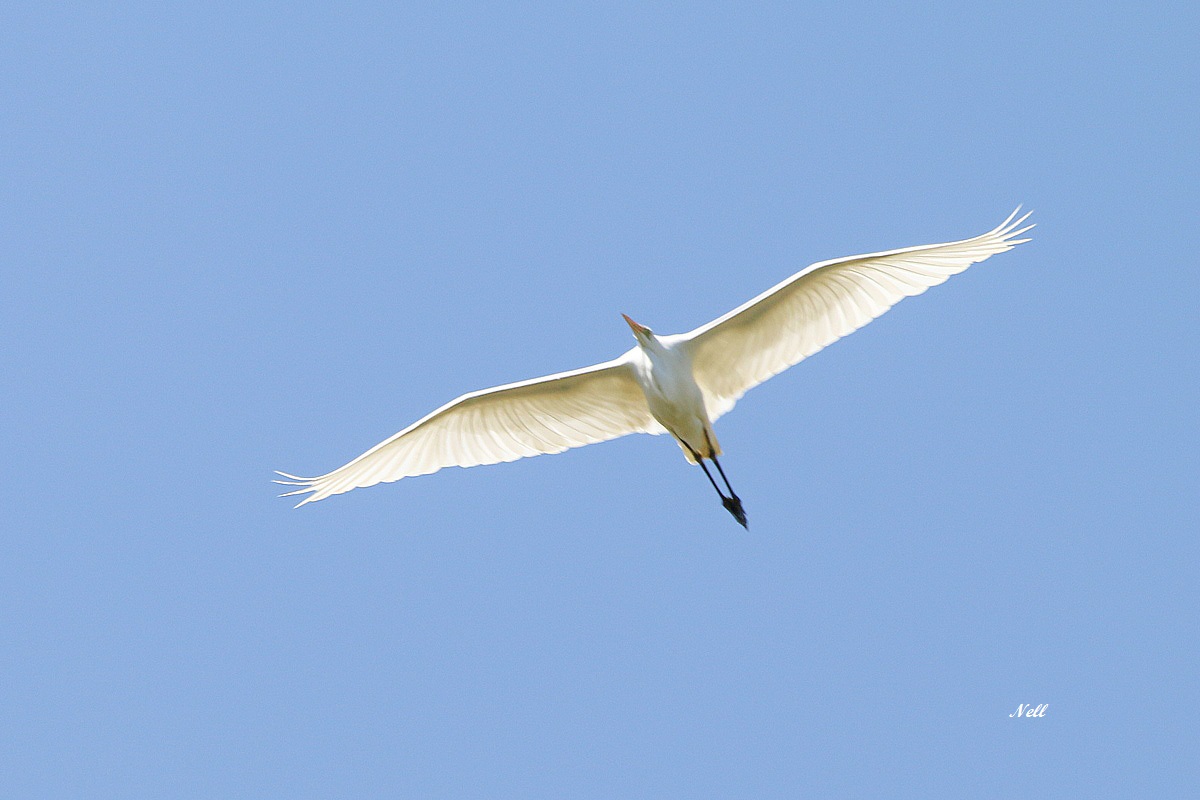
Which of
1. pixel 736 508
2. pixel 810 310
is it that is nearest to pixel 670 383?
pixel 810 310

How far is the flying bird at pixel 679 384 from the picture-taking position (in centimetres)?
1284

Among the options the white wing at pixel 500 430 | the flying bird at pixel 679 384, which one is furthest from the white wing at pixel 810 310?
the white wing at pixel 500 430

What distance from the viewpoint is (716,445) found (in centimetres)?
1371

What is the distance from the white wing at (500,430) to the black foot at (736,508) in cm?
96

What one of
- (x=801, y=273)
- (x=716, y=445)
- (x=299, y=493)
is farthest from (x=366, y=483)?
(x=801, y=273)

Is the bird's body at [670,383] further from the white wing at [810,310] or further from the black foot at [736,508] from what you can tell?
the black foot at [736,508]

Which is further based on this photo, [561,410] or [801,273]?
[561,410]

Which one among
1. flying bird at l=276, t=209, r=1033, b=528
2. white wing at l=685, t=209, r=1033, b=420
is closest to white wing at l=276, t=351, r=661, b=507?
flying bird at l=276, t=209, r=1033, b=528

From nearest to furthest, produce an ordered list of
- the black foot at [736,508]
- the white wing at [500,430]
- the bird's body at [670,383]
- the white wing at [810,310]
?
the white wing at [810,310] → the bird's body at [670,383] → the white wing at [500,430] → the black foot at [736,508]

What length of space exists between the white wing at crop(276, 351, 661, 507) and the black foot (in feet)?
3.14

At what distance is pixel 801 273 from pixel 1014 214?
1.83 m

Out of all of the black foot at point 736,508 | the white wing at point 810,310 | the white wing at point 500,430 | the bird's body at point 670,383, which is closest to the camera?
the white wing at point 810,310

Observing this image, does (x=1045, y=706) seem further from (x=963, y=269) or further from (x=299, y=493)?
(x=299, y=493)

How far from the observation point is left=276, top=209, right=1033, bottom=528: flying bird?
42.1ft
